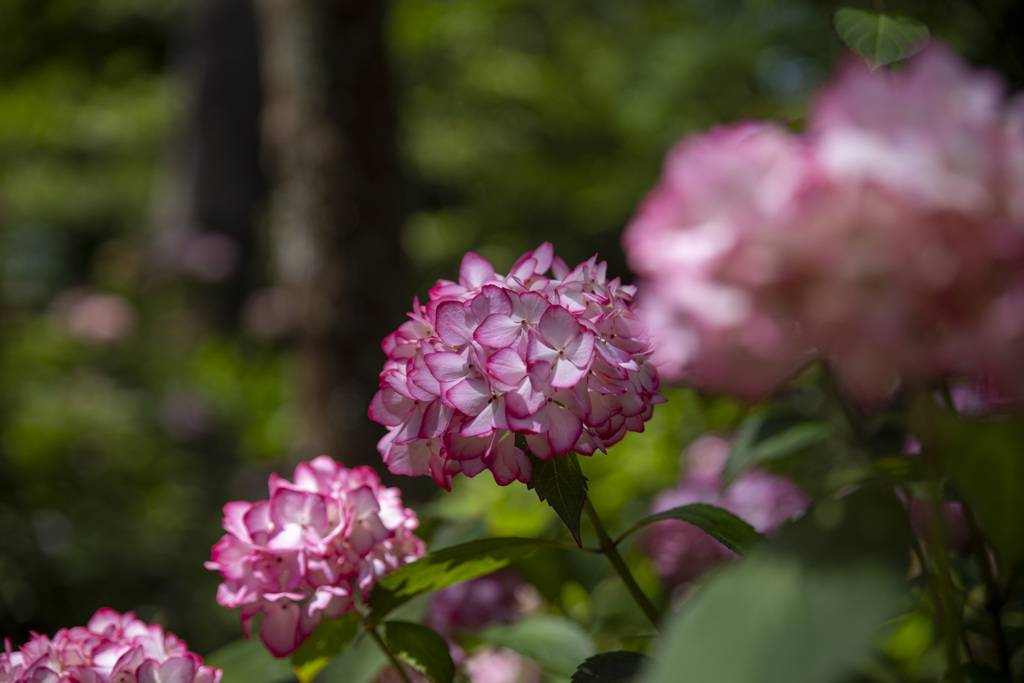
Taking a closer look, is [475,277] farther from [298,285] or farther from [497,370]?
[298,285]

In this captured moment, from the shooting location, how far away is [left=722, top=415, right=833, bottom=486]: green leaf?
869mm

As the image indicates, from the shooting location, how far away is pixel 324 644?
1.98 ft

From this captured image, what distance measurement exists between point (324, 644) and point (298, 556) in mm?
88

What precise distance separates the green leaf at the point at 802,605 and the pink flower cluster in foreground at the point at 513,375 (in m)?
0.16

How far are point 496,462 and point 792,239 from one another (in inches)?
9.6

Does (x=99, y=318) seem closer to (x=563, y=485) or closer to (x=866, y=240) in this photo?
(x=563, y=485)

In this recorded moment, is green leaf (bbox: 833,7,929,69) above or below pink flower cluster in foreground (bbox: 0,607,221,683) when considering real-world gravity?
above

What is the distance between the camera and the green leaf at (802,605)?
0.93ft

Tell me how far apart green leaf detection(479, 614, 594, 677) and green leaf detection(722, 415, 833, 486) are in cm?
27

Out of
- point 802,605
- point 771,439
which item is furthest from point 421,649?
point 771,439

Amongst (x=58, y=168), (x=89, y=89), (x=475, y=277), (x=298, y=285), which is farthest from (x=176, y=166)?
(x=475, y=277)

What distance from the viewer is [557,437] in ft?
1.55

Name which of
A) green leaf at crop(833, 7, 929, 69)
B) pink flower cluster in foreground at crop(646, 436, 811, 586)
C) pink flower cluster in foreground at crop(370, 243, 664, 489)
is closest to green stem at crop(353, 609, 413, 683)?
pink flower cluster in foreground at crop(370, 243, 664, 489)

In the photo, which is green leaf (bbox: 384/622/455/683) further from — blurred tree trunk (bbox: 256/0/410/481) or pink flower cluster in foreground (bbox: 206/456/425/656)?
blurred tree trunk (bbox: 256/0/410/481)
